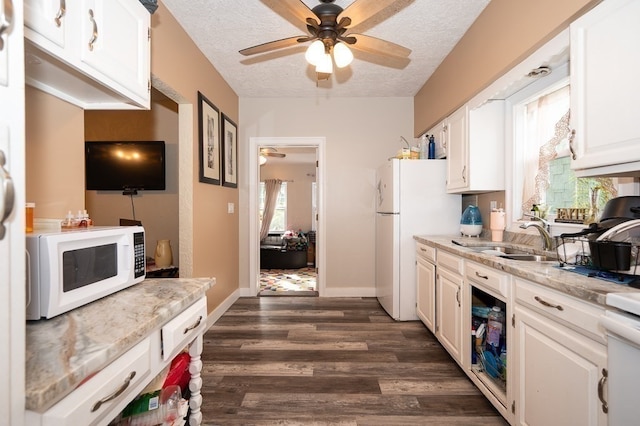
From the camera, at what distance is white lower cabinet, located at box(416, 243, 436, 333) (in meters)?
2.75

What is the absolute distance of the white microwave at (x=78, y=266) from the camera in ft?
3.21

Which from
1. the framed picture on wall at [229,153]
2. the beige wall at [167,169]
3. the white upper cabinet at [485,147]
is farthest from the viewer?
the beige wall at [167,169]

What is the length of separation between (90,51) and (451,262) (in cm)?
239

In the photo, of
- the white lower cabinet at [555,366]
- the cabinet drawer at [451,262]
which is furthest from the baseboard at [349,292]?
the white lower cabinet at [555,366]

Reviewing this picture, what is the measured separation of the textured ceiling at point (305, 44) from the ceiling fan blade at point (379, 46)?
0.23 metres

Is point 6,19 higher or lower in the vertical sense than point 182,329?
higher

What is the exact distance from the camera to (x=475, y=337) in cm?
211

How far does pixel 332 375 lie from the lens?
7.35 ft

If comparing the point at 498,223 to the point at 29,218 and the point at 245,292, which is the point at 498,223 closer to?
the point at 29,218

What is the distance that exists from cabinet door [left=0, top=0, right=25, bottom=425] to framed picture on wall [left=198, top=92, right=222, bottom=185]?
90.1 inches

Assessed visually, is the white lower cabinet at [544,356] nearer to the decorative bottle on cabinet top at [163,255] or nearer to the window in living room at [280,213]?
the decorative bottle on cabinet top at [163,255]

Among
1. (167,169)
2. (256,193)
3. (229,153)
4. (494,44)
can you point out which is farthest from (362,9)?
(167,169)

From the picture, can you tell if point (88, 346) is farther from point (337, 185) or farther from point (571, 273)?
point (337, 185)

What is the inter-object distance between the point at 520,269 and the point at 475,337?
0.84 metres
